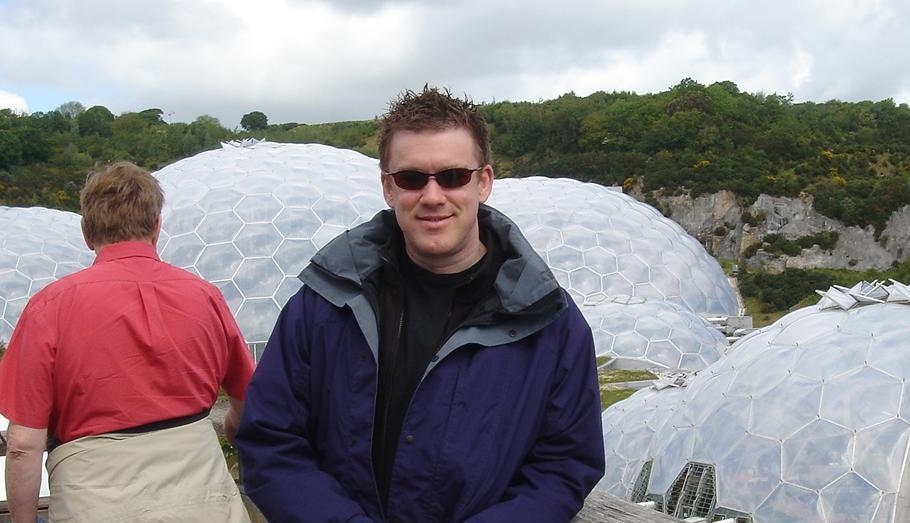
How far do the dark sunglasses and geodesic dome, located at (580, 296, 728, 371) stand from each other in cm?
1322

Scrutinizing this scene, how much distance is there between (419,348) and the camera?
2172mm

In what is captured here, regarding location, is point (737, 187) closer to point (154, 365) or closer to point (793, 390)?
point (793, 390)

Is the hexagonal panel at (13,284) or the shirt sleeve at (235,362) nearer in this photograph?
the shirt sleeve at (235,362)

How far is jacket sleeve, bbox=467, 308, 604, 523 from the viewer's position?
2.07 m

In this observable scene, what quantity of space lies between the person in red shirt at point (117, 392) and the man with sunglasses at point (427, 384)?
0.33 metres

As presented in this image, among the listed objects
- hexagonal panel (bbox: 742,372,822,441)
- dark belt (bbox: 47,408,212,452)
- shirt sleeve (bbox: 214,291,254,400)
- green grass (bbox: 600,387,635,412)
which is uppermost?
shirt sleeve (bbox: 214,291,254,400)

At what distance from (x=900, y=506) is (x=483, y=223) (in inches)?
180

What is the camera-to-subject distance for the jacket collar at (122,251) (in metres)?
2.51

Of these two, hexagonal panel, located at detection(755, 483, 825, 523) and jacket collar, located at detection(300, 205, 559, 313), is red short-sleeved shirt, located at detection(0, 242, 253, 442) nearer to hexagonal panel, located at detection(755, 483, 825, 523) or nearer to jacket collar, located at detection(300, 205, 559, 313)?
jacket collar, located at detection(300, 205, 559, 313)

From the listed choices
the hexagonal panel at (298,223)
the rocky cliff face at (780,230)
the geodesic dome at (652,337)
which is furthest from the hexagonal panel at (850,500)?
the rocky cliff face at (780,230)

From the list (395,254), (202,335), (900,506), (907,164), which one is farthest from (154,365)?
(907,164)

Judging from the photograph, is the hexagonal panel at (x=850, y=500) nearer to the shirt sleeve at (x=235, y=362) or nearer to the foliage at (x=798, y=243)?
the shirt sleeve at (x=235, y=362)

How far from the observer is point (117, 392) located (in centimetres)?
234

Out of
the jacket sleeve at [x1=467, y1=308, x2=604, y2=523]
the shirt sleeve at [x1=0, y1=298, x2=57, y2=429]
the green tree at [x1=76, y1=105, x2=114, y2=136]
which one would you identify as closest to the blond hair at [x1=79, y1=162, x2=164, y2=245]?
the shirt sleeve at [x1=0, y1=298, x2=57, y2=429]
